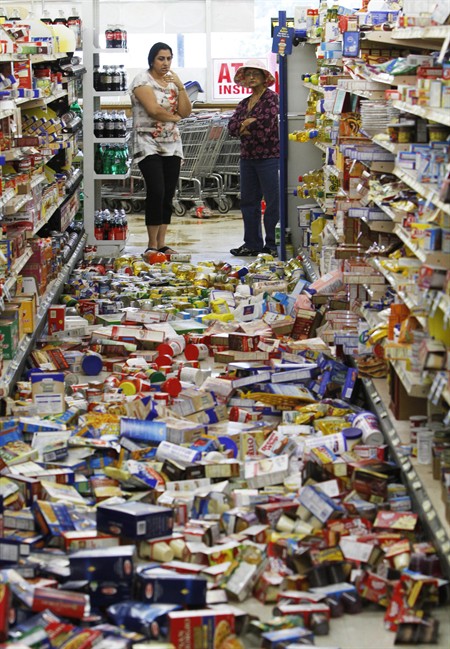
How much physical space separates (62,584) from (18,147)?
370 cm

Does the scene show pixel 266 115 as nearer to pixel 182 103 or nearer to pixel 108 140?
pixel 182 103

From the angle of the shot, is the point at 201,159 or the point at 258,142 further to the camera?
the point at 201,159

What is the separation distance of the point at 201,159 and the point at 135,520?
1093 cm

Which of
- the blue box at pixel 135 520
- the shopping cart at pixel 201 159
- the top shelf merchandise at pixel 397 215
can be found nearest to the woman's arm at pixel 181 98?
the top shelf merchandise at pixel 397 215

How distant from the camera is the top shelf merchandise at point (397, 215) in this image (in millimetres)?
4551

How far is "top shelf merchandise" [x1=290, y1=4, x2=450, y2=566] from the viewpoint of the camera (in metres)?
4.55

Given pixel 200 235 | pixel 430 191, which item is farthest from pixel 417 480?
pixel 200 235

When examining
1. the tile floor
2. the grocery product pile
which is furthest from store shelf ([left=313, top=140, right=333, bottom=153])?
the grocery product pile

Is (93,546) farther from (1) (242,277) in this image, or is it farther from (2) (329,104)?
(1) (242,277)

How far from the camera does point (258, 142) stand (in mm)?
10969

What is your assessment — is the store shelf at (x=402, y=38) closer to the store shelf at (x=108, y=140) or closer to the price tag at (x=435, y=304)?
the price tag at (x=435, y=304)

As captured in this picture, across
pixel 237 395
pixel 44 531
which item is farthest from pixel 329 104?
pixel 44 531

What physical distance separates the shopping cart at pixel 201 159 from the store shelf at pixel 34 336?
163 inches

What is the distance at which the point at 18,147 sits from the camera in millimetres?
7105
